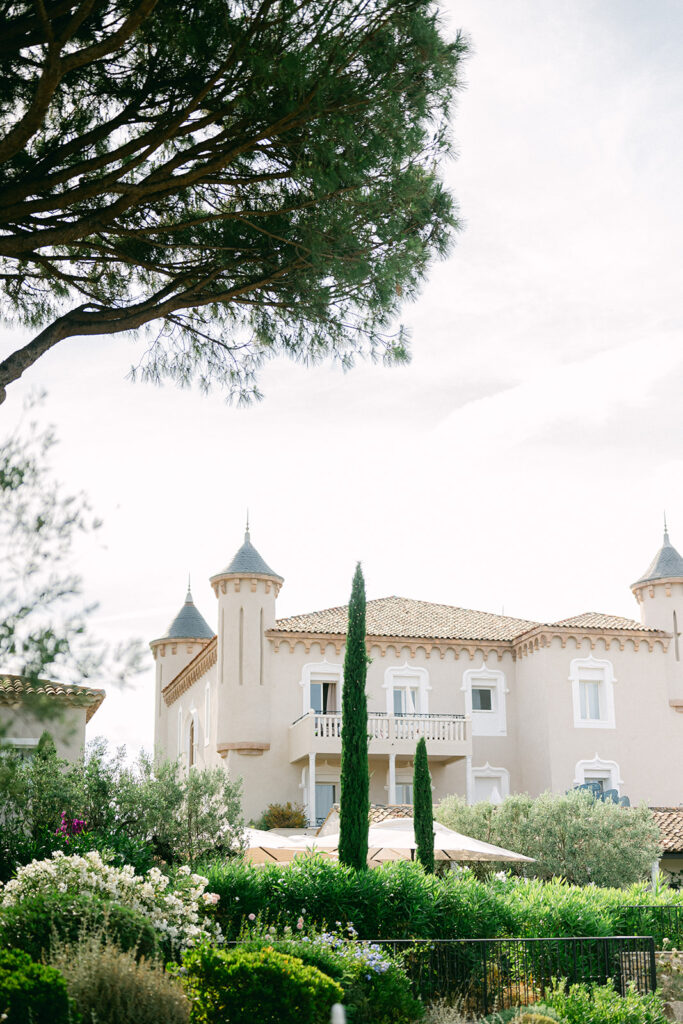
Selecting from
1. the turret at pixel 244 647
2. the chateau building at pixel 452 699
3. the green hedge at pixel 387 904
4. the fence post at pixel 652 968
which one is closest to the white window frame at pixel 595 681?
the chateau building at pixel 452 699

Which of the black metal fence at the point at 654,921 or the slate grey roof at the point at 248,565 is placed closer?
the black metal fence at the point at 654,921

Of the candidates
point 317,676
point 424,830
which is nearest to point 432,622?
point 317,676

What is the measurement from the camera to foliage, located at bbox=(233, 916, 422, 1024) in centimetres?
1114

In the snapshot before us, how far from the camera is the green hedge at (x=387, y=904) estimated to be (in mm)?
14242

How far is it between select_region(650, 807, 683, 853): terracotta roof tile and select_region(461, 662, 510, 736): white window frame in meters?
5.67

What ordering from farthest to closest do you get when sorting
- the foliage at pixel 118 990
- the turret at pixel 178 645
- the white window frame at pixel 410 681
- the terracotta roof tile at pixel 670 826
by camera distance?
the turret at pixel 178 645, the white window frame at pixel 410 681, the terracotta roof tile at pixel 670 826, the foliage at pixel 118 990

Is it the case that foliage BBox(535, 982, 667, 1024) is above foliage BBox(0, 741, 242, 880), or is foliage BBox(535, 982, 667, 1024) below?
below

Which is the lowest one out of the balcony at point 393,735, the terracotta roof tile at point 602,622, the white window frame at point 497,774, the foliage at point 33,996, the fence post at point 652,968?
the fence post at point 652,968

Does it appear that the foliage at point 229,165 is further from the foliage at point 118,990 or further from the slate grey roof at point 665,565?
the slate grey roof at point 665,565

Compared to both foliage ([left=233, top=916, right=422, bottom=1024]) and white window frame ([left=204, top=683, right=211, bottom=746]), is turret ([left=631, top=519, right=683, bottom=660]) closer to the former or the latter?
white window frame ([left=204, top=683, right=211, bottom=746])

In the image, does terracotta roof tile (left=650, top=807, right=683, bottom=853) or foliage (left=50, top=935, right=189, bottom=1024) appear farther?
terracotta roof tile (left=650, top=807, right=683, bottom=853)

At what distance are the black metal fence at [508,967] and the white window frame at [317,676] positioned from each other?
19919 mm

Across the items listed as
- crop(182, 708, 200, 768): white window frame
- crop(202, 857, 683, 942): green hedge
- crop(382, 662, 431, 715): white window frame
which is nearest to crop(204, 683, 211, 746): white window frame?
crop(182, 708, 200, 768): white window frame

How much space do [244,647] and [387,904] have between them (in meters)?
19.3
